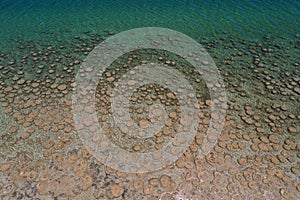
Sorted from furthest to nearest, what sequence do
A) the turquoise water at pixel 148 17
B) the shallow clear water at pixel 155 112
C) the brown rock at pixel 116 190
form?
the turquoise water at pixel 148 17, the shallow clear water at pixel 155 112, the brown rock at pixel 116 190

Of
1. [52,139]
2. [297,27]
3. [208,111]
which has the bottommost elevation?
[52,139]

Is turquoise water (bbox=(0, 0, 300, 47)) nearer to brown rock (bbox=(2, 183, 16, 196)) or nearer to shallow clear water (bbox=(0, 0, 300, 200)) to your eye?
shallow clear water (bbox=(0, 0, 300, 200))

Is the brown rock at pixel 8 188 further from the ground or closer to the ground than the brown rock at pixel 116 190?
closer to the ground

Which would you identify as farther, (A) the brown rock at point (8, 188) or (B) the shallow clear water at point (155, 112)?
(B) the shallow clear water at point (155, 112)

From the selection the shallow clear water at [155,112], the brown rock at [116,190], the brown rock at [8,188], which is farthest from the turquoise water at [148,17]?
the brown rock at [116,190]

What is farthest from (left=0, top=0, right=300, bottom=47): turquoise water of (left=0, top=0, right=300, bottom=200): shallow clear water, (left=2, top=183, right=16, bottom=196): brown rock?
(left=2, top=183, right=16, bottom=196): brown rock

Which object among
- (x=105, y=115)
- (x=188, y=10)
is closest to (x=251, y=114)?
(x=105, y=115)

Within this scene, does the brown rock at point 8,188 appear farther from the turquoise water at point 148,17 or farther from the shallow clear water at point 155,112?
the turquoise water at point 148,17

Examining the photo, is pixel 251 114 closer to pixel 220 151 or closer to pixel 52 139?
pixel 220 151
